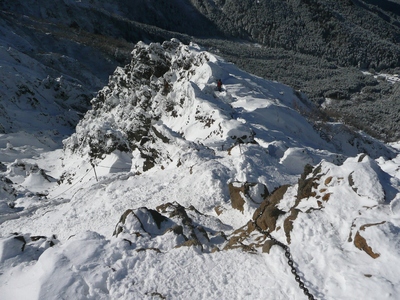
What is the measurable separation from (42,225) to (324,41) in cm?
12640

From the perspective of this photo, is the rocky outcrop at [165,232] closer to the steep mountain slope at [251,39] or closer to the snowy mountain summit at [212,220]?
the snowy mountain summit at [212,220]

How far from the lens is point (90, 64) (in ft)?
234

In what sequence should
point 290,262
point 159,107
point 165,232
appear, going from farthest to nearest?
point 159,107
point 165,232
point 290,262

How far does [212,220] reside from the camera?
11930mm

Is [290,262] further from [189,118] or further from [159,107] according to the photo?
[159,107]

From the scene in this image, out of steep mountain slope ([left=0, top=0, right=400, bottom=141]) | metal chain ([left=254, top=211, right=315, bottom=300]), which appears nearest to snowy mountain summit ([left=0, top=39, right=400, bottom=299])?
metal chain ([left=254, top=211, right=315, bottom=300])

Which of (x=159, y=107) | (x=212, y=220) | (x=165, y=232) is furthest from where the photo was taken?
(x=159, y=107)

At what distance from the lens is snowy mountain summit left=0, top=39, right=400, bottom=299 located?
7.49 metres

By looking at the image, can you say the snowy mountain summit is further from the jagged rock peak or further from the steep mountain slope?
the steep mountain slope

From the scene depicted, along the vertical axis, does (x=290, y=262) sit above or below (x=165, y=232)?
above

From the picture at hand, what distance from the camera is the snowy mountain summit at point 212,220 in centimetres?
749

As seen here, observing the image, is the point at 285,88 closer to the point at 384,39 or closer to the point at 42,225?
the point at 42,225

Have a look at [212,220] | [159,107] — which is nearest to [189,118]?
[159,107]

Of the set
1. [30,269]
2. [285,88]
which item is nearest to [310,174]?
[30,269]
